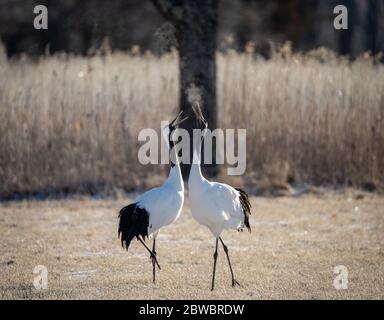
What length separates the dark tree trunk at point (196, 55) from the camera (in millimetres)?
12461

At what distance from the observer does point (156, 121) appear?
12680 mm

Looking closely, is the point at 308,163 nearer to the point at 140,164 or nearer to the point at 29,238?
the point at 140,164

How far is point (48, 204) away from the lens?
11586 mm

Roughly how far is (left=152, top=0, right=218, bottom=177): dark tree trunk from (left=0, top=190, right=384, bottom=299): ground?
1.94 meters

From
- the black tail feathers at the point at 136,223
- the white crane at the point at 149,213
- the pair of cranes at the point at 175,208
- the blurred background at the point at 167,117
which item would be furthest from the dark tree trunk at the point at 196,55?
the black tail feathers at the point at 136,223

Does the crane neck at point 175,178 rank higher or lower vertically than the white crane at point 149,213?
higher

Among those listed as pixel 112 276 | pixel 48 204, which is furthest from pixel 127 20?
pixel 112 276

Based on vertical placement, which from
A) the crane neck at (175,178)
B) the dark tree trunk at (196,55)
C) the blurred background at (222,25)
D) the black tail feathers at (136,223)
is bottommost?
the black tail feathers at (136,223)

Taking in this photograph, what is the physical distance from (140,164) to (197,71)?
181cm

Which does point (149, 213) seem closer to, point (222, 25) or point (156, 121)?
point (156, 121)

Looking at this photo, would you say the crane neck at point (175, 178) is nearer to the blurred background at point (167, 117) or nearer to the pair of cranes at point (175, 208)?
the pair of cranes at point (175, 208)

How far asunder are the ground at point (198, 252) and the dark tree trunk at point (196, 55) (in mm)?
1939

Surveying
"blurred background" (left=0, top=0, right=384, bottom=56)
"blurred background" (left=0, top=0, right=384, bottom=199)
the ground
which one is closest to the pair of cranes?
the ground
